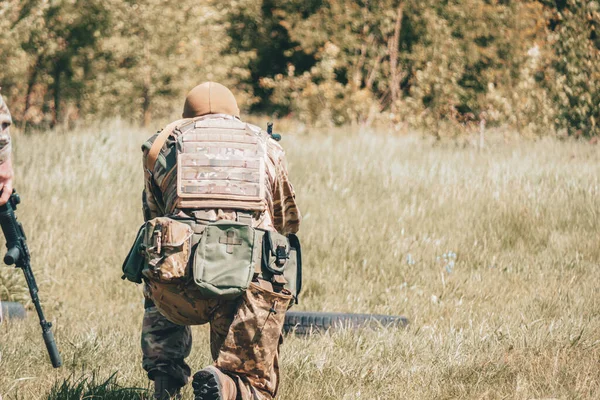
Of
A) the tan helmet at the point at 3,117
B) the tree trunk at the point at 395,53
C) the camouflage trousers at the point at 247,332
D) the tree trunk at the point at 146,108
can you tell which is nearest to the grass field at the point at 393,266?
the camouflage trousers at the point at 247,332

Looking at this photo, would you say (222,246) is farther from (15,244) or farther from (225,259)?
(15,244)

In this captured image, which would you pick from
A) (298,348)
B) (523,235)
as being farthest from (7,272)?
(523,235)

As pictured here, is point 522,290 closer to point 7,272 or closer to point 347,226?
point 347,226

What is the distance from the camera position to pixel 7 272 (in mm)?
6855

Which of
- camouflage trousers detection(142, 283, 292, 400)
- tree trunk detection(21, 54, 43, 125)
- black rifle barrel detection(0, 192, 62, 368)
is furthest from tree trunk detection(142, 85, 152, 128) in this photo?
camouflage trousers detection(142, 283, 292, 400)

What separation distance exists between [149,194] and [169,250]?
1.67ft

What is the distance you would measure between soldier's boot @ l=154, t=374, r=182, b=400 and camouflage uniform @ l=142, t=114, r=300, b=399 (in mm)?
25

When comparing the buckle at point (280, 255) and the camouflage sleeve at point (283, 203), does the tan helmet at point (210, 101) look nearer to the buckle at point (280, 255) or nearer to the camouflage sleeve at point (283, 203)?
the camouflage sleeve at point (283, 203)

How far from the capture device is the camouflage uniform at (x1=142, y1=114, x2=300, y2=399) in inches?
138

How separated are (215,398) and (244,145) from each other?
41.8 inches

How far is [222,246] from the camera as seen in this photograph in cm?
343

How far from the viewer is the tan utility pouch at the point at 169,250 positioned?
3.42 m

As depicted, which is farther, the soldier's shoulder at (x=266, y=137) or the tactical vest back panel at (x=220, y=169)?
the soldier's shoulder at (x=266, y=137)

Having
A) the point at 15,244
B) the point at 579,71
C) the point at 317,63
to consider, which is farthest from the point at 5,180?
the point at 317,63
